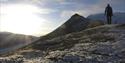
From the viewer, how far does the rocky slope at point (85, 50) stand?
81.9 ft

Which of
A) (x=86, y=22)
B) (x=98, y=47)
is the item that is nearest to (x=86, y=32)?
(x=98, y=47)

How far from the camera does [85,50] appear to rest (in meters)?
28.8

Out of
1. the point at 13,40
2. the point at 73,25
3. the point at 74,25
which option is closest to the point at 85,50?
the point at 74,25

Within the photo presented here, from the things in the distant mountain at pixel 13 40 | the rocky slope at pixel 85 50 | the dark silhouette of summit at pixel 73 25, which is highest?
the dark silhouette of summit at pixel 73 25

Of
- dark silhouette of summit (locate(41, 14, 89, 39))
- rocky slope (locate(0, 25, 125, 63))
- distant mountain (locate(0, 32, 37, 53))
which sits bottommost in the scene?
distant mountain (locate(0, 32, 37, 53))

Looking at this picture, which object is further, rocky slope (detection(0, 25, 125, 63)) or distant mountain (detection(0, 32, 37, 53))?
distant mountain (detection(0, 32, 37, 53))

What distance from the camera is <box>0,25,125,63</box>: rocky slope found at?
81.9 feet

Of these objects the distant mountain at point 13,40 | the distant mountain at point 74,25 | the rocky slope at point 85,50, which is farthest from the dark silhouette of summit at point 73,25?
the distant mountain at point 13,40

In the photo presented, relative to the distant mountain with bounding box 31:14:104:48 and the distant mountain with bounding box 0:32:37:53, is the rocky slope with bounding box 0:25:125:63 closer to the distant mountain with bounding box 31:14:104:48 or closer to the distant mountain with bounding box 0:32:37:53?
the distant mountain with bounding box 31:14:104:48

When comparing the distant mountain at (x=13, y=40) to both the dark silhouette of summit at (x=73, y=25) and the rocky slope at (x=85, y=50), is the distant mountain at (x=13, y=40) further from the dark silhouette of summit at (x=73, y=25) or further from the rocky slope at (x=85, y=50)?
the rocky slope at (x=85, y=50)

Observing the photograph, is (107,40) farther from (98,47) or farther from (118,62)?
(118,62)

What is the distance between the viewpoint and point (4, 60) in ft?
83.0

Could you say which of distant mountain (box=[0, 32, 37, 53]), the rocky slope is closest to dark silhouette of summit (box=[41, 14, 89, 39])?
the rocky slope

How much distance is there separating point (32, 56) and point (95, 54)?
579cm
